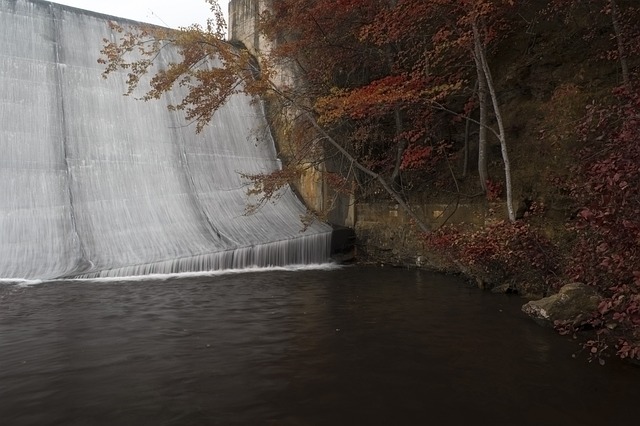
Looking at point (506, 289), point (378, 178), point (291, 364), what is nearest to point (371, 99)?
point (378, 178)

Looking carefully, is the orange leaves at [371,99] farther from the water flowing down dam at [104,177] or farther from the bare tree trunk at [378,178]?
the water flowing down dam at [104,177]

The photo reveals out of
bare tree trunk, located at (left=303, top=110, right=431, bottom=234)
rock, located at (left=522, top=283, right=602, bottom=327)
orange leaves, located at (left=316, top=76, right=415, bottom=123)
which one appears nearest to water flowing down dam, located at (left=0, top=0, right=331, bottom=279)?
bare tree trunk, located at (left=303, top=110, right=431, bottom=234)

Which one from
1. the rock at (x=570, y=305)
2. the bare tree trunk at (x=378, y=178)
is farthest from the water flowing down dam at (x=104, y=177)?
the rock at (x=570, y=305)

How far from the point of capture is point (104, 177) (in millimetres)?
11773

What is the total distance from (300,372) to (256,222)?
874 cm

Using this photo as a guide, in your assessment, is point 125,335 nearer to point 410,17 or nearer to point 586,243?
point 586,243

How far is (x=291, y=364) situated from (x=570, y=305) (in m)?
3.52

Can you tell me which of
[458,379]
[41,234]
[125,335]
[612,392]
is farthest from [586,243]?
[41,234]

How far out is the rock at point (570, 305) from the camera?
5758 millimetres

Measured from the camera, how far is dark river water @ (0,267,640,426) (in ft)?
12.2

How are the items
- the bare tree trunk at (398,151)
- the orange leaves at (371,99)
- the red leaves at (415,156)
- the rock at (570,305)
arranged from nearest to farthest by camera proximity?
the rock at (570,305)
the orange leaves at (371,99)
the red leaves at (415,156)
the bare tree trunk at (398,151)

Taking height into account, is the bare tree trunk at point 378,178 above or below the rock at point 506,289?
above

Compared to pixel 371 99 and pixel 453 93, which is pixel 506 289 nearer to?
pixel 453 93

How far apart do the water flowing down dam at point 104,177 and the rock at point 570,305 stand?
7196mm
